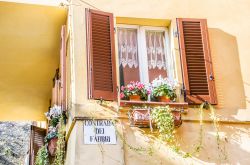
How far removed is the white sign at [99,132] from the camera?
699cm

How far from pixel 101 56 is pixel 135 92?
0.83 m

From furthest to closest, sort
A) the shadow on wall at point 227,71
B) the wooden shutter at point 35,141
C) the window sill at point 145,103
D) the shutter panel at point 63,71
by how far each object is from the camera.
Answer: the wooden shutter at point 35,141 < the shutter panel at point 63,71 < the shadow on wall at point 227,71 < the window sill at point 145,103

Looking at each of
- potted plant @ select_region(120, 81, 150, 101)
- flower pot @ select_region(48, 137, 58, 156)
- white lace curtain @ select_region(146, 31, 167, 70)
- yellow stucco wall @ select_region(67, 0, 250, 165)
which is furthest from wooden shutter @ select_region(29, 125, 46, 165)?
white lace curtain @ select_region(146, 31, 167, 70)

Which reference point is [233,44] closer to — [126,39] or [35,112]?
[126,39]

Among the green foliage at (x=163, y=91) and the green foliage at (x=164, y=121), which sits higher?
the green foliage at (x=163, y=91)

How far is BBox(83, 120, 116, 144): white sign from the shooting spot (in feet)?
22.9

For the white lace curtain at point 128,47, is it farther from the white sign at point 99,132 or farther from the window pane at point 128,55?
the white sign at point 99,132

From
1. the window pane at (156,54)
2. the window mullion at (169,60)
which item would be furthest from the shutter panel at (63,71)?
the window mullion at (169,60)

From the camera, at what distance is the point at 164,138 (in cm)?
718

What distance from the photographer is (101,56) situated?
7.68m

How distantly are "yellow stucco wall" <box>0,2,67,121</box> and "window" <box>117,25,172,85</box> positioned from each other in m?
1.40

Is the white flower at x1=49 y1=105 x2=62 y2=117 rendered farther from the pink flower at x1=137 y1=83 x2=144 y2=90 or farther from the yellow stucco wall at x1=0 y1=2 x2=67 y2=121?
the yellow stucco wall at x1=0 y1=2 x2=67 y2=121

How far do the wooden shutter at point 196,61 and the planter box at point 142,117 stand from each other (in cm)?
52

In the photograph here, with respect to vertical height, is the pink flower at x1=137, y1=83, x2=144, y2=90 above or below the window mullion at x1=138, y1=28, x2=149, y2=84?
below
